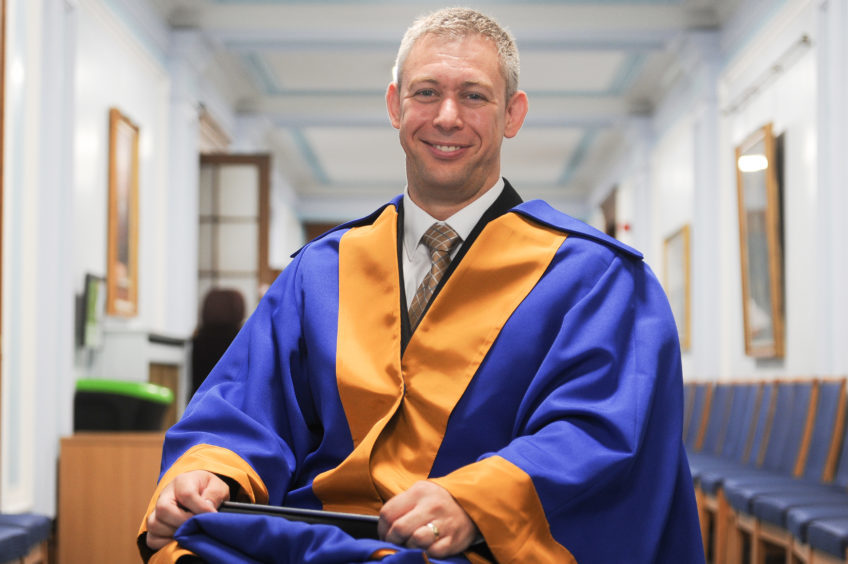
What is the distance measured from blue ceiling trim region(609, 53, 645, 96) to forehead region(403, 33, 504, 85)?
8.30 meters

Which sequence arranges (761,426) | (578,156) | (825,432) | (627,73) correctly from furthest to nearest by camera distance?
(578,156) → (627,73) → (761,426) → (825,432)

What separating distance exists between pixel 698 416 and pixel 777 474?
2.08m

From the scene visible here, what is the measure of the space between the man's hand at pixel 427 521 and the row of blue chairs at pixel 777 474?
241 centimetres

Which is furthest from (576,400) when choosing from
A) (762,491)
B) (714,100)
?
(714,100)

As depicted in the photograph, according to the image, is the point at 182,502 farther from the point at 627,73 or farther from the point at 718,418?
the point at 627,73

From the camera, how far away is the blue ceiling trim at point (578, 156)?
12969 millimetres

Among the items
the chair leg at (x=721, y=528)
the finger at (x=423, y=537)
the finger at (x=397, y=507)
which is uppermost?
the finger at (x=397, y=507)

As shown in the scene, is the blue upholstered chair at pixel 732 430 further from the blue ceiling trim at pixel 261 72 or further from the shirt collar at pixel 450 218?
the blue ceiling trim at pixel 261 72

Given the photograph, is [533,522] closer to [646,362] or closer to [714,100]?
[646,362]

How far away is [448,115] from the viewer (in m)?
1.81

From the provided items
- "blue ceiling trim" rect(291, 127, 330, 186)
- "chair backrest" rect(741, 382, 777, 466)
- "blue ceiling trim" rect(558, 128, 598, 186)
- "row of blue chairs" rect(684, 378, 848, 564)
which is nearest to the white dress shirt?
"row of blue chairs" rect(684, 378, 848, 564)

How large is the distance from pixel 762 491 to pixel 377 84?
24.8 feet

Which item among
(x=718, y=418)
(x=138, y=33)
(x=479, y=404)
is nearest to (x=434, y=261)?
(x=479, y=404)

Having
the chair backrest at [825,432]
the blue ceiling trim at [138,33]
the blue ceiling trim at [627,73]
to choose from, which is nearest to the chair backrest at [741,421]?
the chair backrest at [825,432]
